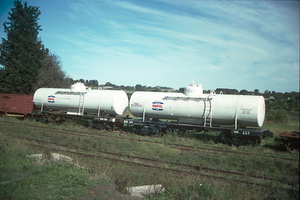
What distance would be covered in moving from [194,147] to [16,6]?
38.5 feet

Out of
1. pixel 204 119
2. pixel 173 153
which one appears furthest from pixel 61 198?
pixel 204 119

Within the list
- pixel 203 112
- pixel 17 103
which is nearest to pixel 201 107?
pixel 203 112

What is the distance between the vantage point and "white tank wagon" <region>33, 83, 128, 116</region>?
20.0 meters

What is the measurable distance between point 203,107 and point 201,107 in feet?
0.47

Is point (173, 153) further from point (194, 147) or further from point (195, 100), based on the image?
point (195, 100)

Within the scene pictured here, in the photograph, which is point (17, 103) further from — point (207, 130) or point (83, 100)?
point (207, 130)

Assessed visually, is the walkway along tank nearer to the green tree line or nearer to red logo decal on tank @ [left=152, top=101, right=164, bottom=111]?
red logo decal on tank @ [left=152, top=101, right=164, bottom=111]

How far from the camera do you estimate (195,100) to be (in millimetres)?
16328

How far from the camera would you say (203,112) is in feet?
52.0

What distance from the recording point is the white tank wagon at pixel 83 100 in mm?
20016

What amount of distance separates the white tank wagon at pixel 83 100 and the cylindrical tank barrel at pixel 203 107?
2025 mm

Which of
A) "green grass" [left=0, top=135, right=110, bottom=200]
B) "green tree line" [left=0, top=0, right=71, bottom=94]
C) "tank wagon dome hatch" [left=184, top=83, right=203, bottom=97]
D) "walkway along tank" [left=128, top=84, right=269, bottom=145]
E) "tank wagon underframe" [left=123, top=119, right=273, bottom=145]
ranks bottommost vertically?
"green grass" [left=0, top=135, right=110, bottom=200]

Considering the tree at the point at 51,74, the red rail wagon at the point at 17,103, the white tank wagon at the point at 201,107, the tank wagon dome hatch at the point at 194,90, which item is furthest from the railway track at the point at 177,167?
the tree at the point at 51,74

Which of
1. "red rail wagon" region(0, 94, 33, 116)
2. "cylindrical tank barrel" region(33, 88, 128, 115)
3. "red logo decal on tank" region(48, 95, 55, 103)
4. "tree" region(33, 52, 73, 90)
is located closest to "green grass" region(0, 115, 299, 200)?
"cylindrical tank barrel" region(33, 88, 128, 115)
